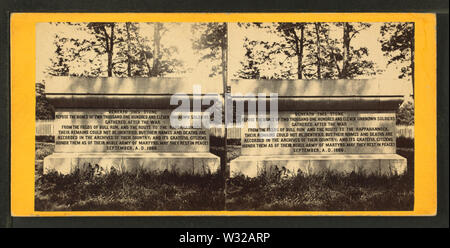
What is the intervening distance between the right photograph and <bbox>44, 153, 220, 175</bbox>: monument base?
0.87 ft

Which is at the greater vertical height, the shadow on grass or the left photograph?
the left photograph

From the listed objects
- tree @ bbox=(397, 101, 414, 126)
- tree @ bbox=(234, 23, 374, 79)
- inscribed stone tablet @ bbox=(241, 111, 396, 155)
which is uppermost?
tree @ bbox=(234, 23, 374, 79)

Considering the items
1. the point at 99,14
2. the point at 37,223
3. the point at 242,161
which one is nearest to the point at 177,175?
the point at 242,161

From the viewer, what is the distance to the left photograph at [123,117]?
4.23 m

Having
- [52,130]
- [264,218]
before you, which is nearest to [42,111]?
[52,130]

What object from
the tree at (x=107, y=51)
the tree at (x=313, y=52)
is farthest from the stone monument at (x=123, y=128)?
the tree at (x=313, y=52)

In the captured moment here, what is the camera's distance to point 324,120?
427 centimetres

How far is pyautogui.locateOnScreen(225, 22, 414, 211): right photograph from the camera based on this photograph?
425cm

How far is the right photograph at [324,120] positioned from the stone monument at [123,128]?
17.7 inches

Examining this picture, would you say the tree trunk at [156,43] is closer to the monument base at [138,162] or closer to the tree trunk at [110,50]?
the tree trunk at [110,50]

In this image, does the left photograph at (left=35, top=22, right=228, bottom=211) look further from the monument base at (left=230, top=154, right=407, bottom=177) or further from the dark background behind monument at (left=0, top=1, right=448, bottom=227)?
the monument base at (left=230, top=154, right=407, bottom=177)

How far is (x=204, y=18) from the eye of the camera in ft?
13.9

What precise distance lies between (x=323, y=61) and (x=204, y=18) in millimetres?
1209

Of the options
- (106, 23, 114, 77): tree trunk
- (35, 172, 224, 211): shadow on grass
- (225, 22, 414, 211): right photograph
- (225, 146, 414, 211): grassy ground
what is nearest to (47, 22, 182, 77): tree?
(106, 23, 114, 77): tree trunk
